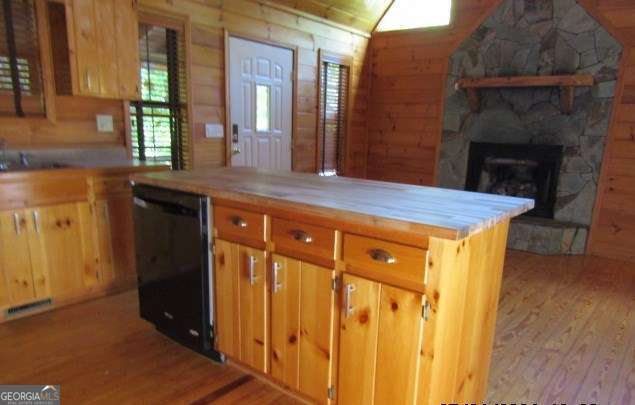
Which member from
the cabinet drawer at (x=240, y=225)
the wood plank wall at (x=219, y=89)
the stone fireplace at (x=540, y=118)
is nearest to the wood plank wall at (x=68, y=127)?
the wood plank wall at (x=219, y=89)

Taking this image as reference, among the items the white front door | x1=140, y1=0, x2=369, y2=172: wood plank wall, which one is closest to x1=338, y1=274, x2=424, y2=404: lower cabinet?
x1=140, y1=0, x2=369, y2=172: wood plank wall

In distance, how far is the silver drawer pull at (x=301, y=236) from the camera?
164 centimetres

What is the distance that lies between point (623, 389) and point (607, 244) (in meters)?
2.64

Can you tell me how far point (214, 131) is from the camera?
3902 millimetres

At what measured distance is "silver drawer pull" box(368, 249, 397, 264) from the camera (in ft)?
4.60

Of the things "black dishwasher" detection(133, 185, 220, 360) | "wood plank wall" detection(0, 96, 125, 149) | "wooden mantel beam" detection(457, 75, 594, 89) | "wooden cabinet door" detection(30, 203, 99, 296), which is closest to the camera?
"black dishwasher" detection(133, 185, 220, 360)

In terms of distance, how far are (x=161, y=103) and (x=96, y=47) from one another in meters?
0.77

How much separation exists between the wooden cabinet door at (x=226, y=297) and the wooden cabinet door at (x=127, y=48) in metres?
1.71

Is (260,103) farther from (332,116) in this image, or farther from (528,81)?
(528,81)

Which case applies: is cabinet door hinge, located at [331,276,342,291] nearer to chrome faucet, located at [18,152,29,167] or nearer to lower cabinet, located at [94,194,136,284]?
lower cabinet, located at [94,194,136,284]

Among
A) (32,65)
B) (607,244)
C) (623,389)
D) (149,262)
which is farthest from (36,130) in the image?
(607,244)

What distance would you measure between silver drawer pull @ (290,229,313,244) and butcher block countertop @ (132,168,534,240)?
92mm

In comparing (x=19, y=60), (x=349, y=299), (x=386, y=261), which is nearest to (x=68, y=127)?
(x=19, y=60)

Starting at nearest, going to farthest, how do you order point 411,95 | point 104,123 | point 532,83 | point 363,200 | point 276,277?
point 363,200 → point 276,277 → point 104,123 → point 532,83 → point 411,95
